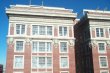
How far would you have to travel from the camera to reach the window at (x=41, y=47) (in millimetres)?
35781

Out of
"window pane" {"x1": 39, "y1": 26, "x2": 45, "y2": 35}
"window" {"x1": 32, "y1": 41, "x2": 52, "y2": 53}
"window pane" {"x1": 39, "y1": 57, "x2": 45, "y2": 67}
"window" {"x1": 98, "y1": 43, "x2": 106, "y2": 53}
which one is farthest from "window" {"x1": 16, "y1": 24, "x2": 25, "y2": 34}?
"window" {"x1": 98, "y1": 43, "x2": 106, "y2": 53}

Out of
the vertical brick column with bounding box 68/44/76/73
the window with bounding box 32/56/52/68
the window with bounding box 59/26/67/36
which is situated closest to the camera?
the window with bounding box 32/56/52/68

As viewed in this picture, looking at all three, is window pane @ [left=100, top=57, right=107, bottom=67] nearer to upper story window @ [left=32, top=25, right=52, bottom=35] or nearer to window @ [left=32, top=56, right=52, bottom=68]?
window @ [left=32, top=56, right=52, bottom=68]

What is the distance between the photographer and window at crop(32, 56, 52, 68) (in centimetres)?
3491

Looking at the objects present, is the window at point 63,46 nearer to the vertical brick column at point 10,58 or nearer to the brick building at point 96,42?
the brick building at point 96,42

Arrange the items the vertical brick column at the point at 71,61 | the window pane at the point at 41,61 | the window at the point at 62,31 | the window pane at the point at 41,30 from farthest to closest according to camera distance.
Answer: the window at the point at 62,31 → the window pane at the point at 41,30 → the vertical brick column at the point at 71,61 → the window pane at the point at 41,61

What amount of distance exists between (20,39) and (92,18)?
55.5 feet

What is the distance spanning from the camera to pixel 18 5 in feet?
123

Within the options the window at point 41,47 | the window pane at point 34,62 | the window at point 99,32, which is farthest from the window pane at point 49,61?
the window at point 99,32

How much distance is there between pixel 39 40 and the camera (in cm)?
3616

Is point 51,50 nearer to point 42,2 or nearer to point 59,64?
point 59,64

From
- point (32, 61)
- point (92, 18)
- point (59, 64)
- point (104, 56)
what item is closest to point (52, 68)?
point (59, 64)

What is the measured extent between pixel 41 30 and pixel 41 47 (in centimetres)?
373

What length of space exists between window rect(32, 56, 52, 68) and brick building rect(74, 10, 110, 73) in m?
9.70
